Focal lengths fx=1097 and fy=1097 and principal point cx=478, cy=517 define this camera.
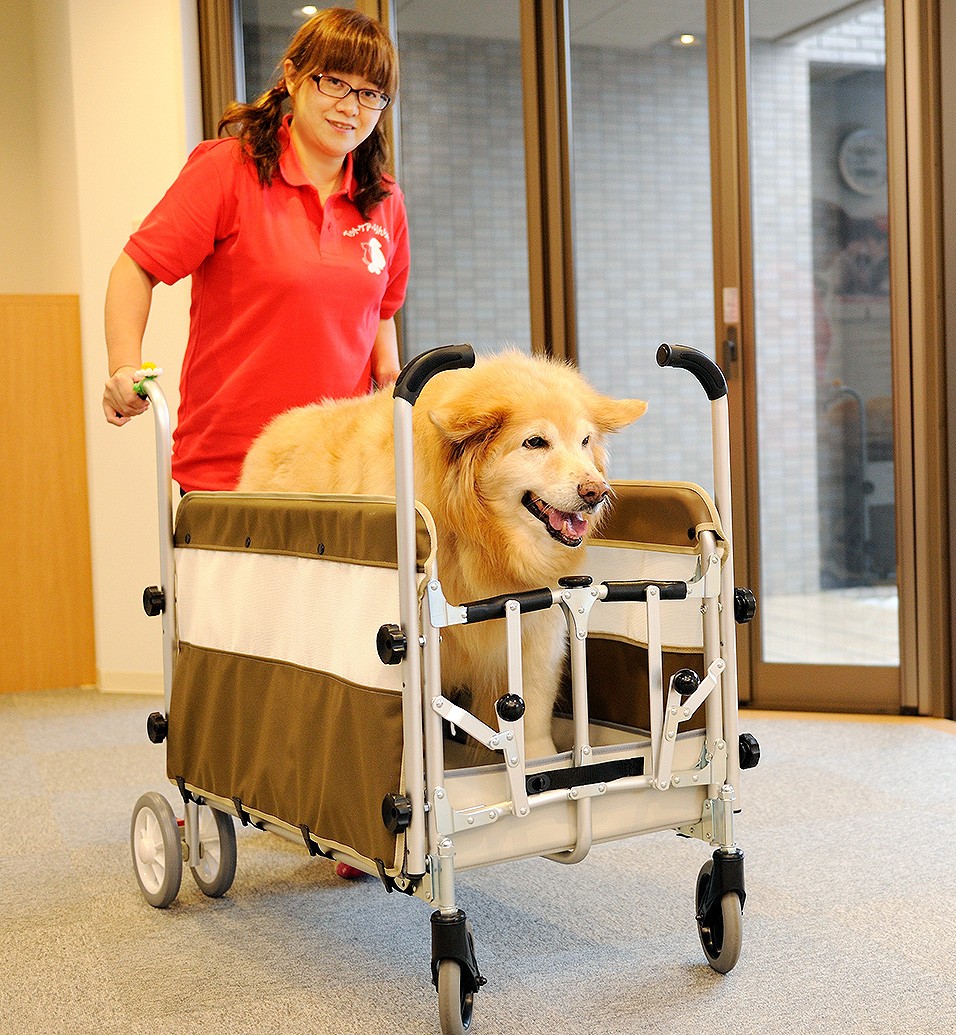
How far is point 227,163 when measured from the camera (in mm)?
1953

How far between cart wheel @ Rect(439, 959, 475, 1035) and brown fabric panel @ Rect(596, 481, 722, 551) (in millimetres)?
680

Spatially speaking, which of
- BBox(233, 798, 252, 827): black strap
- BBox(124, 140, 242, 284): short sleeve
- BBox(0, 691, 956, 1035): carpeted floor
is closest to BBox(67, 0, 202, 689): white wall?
BBox(0, 691, 956, 1035): carpeted floor

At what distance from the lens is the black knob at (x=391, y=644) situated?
1.32 metres

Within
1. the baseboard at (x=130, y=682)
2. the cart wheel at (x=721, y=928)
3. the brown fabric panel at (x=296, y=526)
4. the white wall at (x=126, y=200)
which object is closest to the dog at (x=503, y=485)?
the brown fabric panel at (x=296, y=526)

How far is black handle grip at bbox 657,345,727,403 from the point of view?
1.61 m

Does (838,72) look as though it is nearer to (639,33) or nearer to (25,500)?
(639,33)

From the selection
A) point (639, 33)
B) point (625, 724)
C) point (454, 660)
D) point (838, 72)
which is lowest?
point (625, 724)

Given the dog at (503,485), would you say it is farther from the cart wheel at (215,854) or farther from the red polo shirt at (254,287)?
the cart wheel at (215,854)

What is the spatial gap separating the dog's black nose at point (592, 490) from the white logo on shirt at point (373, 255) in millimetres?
810

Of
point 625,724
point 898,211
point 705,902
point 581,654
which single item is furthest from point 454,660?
point 898,211

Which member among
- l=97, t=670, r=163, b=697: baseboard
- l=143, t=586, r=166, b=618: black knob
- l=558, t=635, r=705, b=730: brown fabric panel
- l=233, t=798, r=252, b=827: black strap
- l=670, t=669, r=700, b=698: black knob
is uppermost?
l=143, t=586, r=166, b=618: black knob

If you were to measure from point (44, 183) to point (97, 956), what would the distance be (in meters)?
4.12

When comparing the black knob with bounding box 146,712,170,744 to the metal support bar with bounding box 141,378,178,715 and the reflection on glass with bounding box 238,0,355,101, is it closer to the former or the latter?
the metal support bar with bounding box 141,378,178,715

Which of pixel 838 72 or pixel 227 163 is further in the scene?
pixel 838 72
